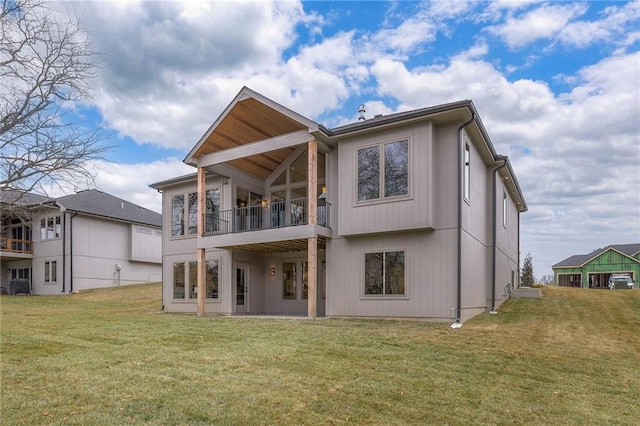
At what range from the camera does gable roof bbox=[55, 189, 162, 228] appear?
981 inches

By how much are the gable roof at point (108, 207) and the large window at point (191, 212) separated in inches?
372

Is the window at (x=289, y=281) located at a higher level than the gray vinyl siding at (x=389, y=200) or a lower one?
lower

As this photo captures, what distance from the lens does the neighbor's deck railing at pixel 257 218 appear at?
48.9 ft

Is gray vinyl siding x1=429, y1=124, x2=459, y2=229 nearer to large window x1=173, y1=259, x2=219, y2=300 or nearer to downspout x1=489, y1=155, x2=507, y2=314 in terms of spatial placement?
downspout x1=489, y1=155, x2=507, y2=314

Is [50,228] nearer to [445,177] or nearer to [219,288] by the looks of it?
[219,288]

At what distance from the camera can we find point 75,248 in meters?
24.7

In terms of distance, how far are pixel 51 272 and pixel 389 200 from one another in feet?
74.9

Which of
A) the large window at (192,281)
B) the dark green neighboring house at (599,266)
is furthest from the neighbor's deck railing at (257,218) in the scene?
the dark green neighboring house at (599,266)

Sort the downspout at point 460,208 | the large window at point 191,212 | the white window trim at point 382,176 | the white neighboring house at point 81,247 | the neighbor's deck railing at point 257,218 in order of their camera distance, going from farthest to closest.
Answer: the white neighboring house at point 81,247, the large window at point 191,212, the neighbor's deck railing at point 257,218, the white window trim at point 382,176, the downspout at point 460,208

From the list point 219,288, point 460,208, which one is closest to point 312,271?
point 460,208

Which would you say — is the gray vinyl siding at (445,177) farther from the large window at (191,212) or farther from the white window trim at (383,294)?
the large window at (191,212)

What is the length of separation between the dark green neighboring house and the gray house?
31205 mm

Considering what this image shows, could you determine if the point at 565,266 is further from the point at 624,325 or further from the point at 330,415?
the point at 330,415

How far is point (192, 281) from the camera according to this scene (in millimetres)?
16094
